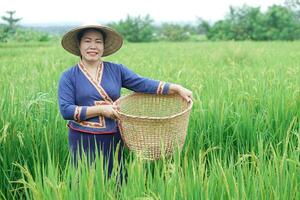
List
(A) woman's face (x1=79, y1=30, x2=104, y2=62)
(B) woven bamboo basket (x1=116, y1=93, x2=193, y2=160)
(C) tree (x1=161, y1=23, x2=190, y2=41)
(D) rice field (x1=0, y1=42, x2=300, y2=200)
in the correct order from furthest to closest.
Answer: (C) tree (x1=161, y1=23, x2=190, y2=41), (A) woman's face (x1=79, y1=30, x2=104, y2=62), (B) woven bamboo basket (x1=116, y1=93, x2=193, y2=160), (D) rice field (x1=0, y1=42, x2=300, y2=200)

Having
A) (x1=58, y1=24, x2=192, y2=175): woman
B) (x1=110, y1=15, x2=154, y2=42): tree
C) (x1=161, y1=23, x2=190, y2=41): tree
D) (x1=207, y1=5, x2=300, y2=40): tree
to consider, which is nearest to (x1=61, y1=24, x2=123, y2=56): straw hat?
(x1=58, y1=24, x2=192, y2=175): woman

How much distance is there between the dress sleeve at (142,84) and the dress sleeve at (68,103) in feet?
1.03

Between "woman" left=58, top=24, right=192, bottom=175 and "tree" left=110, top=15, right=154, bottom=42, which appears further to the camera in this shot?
"tree" left=110, top=15, right=154, bottom=42

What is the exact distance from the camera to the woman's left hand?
2.44 m

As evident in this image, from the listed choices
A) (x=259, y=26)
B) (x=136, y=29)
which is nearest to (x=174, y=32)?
(x=136, y=29)

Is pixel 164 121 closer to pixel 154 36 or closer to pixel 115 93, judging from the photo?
pixel 115 93

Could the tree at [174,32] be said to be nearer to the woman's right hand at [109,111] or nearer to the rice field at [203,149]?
the rice field at [203,149]

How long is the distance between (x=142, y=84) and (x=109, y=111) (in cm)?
38

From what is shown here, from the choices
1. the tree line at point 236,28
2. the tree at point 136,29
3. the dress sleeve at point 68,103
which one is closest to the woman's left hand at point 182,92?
the dress sleeve at point 68,103

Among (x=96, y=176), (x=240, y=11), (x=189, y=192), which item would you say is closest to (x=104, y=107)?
(x=96, y=176)

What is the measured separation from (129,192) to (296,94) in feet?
6.23

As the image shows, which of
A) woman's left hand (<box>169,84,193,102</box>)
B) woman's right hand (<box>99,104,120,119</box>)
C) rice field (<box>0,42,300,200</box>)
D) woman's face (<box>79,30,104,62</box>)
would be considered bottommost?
rice field (<box>0,42,300,200</box>)

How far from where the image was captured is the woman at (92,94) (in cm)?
230

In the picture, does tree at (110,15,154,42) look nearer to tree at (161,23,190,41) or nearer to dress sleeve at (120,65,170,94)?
tree at (161,23,190,41)
